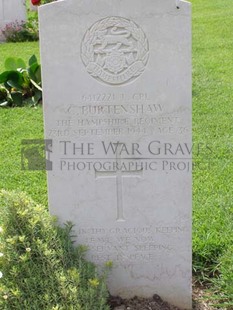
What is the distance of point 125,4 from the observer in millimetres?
3045

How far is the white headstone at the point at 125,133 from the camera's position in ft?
10.1

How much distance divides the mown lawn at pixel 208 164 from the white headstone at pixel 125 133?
0.36m

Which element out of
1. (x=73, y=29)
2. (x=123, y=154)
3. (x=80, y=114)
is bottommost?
(x=123, y=154)

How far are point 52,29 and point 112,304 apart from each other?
1594 mm

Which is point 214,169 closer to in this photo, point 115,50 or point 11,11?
point 115,50

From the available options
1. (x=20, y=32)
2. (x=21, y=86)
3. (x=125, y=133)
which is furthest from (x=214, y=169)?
(x=20, y=32)

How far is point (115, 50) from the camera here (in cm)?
312

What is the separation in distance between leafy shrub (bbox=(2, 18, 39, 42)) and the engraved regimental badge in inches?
453

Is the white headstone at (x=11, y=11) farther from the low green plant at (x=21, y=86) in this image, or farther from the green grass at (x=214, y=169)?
the low green plant at (x=21, y=86)

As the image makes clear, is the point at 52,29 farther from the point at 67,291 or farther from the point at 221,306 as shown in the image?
the point at 221,306

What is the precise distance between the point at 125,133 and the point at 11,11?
12404 mm

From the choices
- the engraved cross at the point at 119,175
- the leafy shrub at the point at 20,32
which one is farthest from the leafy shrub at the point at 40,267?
the leafy shrub at the point at 20,32

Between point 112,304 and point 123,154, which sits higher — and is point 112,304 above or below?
below

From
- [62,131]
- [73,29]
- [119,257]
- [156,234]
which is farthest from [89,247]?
[73,29]
